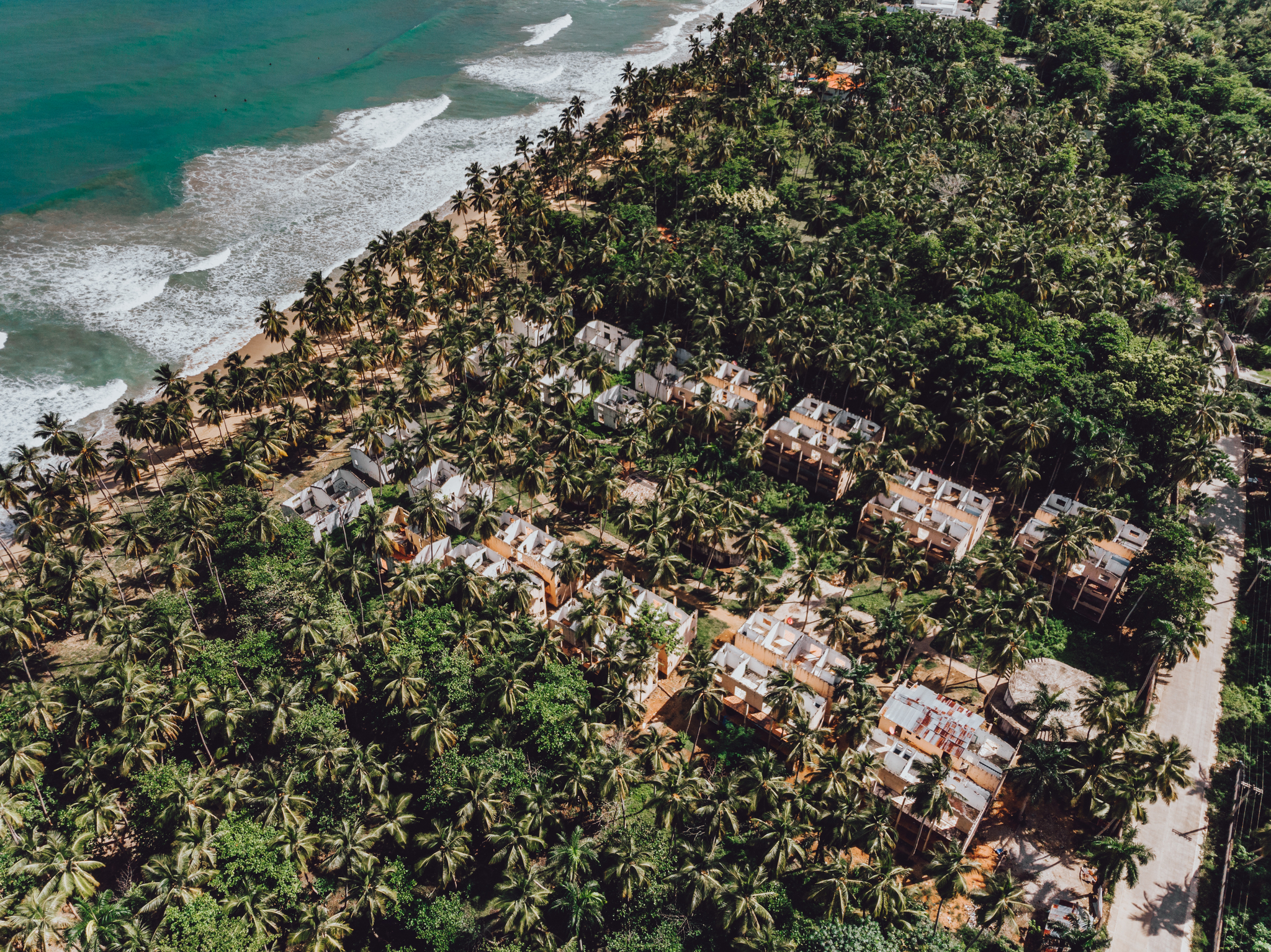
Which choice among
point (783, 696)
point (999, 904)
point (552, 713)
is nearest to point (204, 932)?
point (552, 713)

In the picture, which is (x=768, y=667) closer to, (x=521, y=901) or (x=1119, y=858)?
(x=1119, y=858)

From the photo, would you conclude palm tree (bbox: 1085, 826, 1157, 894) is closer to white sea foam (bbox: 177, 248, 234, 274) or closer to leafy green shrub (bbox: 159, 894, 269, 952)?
leafy green shrub (bbox: 159, 894, 269, 952)

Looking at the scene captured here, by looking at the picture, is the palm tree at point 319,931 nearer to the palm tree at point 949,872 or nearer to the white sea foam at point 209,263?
the palm tree at point 949,872

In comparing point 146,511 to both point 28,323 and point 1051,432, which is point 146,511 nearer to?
point 28,323

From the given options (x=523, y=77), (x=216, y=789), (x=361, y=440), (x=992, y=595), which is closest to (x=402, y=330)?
(x=361, y=440)

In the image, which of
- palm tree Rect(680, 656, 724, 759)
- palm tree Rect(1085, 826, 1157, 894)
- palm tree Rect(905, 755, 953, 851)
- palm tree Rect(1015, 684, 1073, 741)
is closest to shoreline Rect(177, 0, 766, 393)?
palm tree Rect(680, 656, 724, 759)

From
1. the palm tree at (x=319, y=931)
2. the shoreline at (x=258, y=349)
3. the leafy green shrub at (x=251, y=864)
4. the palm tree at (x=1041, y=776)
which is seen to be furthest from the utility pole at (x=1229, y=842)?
the shoreline at (x=258, y=349)
